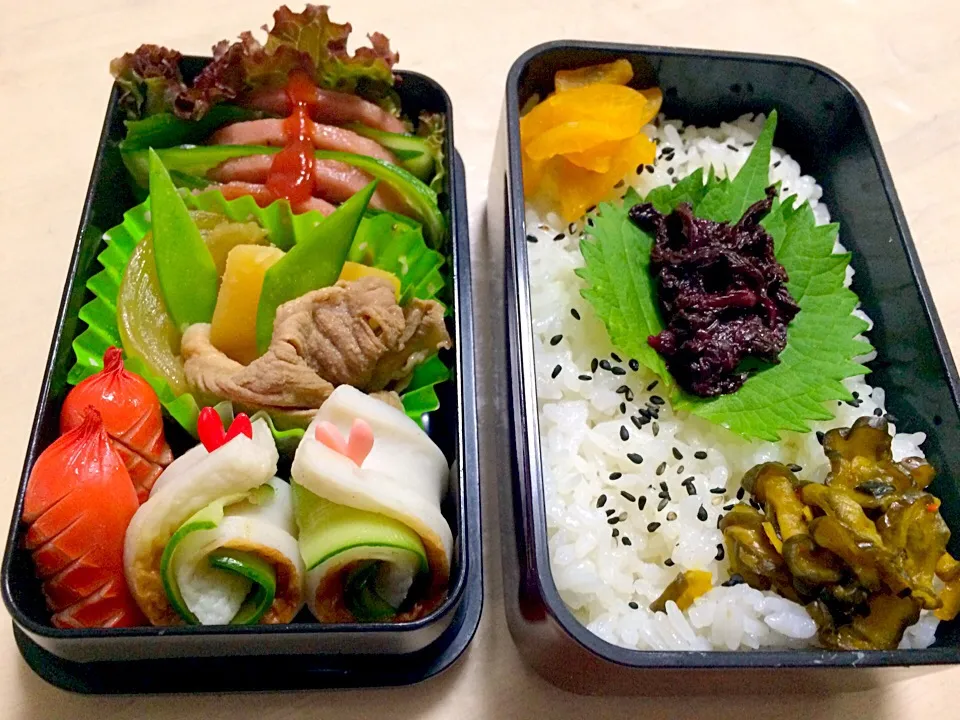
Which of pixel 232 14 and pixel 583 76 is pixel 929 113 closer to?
pixel 583 76

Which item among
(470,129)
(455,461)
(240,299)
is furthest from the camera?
(470,129)

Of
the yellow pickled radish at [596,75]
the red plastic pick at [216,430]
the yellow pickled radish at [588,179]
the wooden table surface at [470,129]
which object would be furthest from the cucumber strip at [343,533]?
the yellow pickled radish at [596,75]

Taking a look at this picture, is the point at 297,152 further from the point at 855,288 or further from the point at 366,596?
the point at 855,288

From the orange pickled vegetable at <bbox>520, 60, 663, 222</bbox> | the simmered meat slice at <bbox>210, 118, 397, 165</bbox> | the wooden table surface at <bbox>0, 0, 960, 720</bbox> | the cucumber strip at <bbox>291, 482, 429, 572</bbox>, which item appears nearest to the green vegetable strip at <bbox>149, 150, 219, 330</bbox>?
the simmered meat slice at <bbox>210, 118, 397, 165</bbox>

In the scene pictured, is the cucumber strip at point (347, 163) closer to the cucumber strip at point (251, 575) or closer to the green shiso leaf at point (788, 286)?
the green shiso leaf at point (788, 286)

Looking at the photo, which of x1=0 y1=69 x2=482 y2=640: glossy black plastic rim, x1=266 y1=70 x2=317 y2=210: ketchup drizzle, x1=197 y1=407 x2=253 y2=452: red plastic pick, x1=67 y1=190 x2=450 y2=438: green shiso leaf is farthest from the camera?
x1=266 y1=70 x2=317 y2=210: ketchup drizzle

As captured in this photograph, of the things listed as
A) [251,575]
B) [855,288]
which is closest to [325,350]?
[251,575]

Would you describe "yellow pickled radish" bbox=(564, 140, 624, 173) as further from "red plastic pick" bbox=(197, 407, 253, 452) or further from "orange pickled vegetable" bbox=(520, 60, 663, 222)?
"red plastic pick" bbox=(197, 407, 253, 452)
